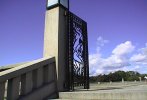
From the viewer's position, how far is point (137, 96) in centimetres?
491

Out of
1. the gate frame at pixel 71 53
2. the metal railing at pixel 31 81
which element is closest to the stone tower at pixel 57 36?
the gate frame at pixel 71 53

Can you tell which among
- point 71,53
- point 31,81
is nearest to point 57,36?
point 71,53

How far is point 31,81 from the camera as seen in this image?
677 centimetres

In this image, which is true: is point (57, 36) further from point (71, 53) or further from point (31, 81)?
point (31, 81)

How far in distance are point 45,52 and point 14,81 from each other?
2472 mm

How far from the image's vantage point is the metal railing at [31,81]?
595 centimetres

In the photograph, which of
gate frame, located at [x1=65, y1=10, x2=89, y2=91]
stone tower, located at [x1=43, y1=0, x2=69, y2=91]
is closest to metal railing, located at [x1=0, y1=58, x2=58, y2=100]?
stone tower, located at [x1=43, y1=0, x2=69, y2=91]

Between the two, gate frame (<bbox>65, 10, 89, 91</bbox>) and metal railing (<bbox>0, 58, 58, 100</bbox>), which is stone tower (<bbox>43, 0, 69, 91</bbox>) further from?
metal railing (<bbox>0, 58, 58, 100</bbox>)

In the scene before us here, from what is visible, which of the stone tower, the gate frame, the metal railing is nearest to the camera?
the metal railing

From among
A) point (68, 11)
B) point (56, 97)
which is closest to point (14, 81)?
point (56, 97)

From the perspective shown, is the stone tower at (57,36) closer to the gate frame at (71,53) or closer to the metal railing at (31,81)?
the gate frame at (71,53)

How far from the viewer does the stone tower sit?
7.96m

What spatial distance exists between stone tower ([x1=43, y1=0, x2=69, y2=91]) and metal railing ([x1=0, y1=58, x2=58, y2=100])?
299mm

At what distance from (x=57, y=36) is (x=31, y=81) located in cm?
218
